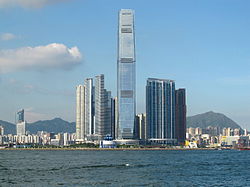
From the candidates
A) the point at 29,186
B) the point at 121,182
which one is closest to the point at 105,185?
the point at 121,182

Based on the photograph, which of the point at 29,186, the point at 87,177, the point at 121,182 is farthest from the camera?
the point at 87,177

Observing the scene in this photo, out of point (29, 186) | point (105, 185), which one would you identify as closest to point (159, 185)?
point (105, 185)

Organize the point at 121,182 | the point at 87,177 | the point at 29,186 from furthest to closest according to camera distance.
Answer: the point at 87,177 → the point at 121,182 → the point at 29,186

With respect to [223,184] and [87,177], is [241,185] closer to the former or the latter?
[223,184]

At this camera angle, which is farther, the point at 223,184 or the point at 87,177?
the point at 87,177

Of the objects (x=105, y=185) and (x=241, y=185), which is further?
(x=241, y=185)

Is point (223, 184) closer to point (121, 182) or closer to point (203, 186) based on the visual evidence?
point (203, 186)

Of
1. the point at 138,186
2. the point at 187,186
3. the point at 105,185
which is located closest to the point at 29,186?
the point at 105,185
